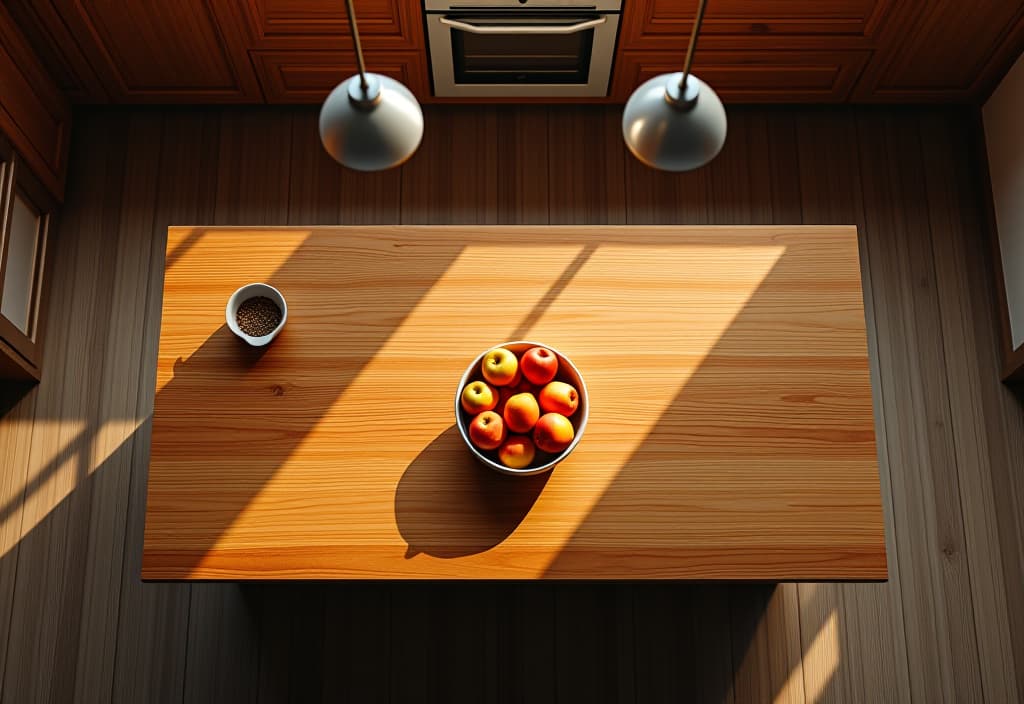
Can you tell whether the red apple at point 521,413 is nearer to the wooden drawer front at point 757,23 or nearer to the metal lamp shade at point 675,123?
the metal lamp shade at point 675,123

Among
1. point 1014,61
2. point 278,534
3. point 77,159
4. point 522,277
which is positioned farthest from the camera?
point 77,159

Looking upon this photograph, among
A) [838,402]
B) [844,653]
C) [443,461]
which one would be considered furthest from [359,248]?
[844,653]

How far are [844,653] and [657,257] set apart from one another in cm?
125

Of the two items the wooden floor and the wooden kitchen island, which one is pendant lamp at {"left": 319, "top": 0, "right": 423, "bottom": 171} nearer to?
the wooden kitchen island

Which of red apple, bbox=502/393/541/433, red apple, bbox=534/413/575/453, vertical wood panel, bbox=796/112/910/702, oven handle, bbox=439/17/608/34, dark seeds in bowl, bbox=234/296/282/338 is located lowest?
vertical wood panel, bbox=796/112/910/702

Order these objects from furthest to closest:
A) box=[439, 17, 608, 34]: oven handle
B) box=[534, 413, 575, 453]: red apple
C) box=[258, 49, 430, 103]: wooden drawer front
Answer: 1. box=[258, 49, 430, 103]: wooden drawer front
2. box=[439, 17, 608, 34]: oven handle
3. box=[534, 413, 575, 453]: red apple

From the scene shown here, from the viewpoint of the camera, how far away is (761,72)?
280 cm

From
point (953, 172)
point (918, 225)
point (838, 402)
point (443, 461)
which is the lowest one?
point (443, 461)

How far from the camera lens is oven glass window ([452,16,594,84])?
265 centimetres

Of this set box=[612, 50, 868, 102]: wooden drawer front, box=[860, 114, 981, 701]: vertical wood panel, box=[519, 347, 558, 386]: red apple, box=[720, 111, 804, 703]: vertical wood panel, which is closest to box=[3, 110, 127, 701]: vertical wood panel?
box=[519, 347, 558, 386]: red apple

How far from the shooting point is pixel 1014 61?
271 centimetres

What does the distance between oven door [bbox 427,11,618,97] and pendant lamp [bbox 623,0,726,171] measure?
3.75ft

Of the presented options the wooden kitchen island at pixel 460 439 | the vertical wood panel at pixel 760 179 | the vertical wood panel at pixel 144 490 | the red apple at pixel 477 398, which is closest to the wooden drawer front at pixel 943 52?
the vertical wood panel at pixel 760 179

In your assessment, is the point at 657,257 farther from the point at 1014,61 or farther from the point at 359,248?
the point at 1014,61
